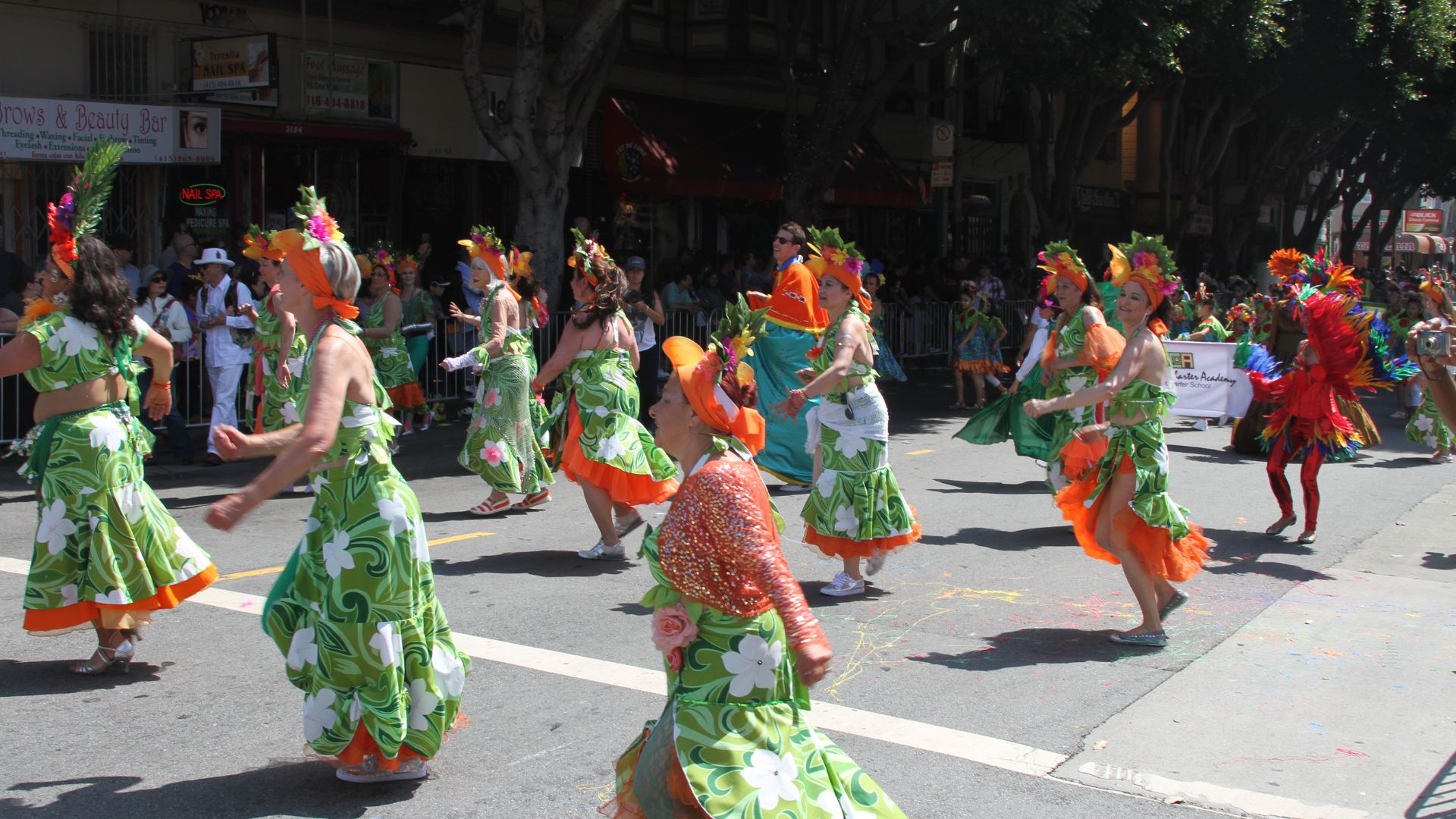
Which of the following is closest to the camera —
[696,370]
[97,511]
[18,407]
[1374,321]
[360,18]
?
[696,370]

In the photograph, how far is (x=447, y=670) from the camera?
15.6 ft

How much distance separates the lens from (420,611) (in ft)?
15.4

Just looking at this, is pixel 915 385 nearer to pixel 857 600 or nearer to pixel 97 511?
pixel 857 600

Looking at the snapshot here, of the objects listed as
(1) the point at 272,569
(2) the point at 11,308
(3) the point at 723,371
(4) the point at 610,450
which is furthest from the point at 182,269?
(3) the point at 723,371

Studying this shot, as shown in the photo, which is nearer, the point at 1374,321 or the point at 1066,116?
the point at 1374,321

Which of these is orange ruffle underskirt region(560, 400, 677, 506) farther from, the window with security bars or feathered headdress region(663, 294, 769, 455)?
the window with security bars

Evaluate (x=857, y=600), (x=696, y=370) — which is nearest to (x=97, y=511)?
(x=696, y=370)

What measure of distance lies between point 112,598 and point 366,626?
1.99m

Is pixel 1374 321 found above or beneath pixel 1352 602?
above

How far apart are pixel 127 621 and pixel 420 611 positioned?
2.03m

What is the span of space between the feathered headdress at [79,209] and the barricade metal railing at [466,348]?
5.10 metres

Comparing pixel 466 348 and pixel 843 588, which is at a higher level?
pixel 466 348

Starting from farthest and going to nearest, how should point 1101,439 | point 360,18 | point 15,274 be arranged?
point 360,18 < point 15,274 < point 1101,439

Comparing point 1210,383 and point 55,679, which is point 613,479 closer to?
point 55,679
